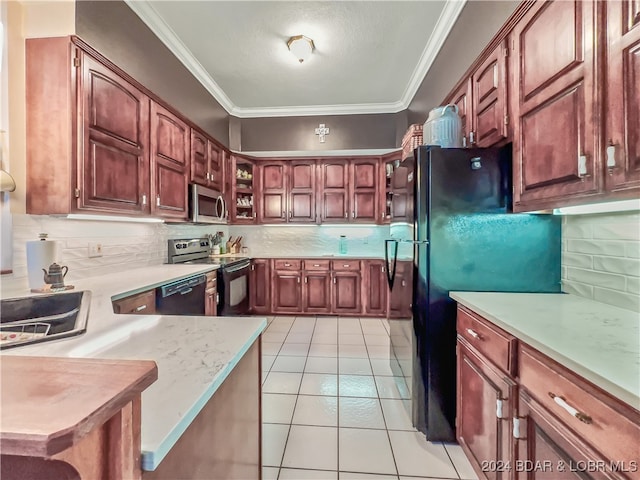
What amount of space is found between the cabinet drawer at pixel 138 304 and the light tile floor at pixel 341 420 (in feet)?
3.44

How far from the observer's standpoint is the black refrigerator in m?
1.67

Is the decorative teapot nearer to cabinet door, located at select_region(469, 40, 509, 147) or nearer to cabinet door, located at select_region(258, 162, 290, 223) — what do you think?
cabinet door, located at select_region(469, 40, 509, 147)

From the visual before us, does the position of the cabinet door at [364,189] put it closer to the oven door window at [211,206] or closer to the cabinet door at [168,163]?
the oven door window at [211,206]

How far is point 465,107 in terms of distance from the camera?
2.16m

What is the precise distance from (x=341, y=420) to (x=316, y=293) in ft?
7.47

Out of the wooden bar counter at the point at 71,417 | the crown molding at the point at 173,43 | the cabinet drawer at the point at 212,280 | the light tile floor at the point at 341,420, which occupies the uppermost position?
the crown molding at the point at 173,43

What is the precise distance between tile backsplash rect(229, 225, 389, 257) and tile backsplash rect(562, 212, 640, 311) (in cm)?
299

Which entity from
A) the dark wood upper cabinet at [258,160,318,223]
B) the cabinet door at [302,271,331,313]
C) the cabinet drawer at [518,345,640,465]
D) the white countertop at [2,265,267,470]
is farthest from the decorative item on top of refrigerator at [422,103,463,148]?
the cabinet door at [302,271,331,313]

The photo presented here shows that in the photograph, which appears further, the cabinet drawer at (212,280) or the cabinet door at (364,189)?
the cabinet door at (364,189)

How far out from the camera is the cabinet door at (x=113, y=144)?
1836mm

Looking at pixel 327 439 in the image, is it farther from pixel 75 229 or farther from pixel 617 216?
pixel 75 229

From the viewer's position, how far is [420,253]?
1759 millimetres

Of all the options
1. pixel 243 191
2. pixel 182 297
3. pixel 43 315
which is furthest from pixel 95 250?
pixel 243 191

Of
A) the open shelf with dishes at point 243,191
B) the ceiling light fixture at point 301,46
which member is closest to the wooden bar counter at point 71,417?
the ceiling light fixture at point 301,46
